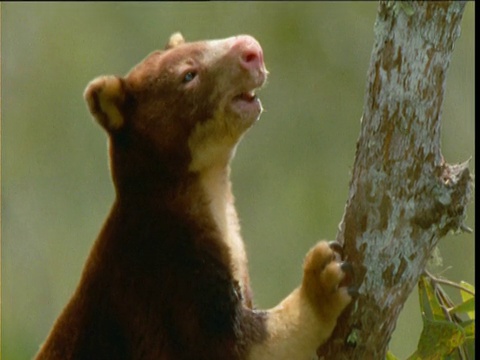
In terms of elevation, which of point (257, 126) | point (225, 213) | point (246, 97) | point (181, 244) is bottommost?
point (181, 244)

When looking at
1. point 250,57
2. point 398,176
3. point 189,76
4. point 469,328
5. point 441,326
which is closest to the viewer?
point 398,176

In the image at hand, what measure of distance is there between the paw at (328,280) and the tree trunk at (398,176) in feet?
0.14

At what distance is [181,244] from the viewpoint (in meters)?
5.39

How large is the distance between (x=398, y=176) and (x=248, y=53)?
3.81 ft

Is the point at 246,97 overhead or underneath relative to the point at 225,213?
overhead

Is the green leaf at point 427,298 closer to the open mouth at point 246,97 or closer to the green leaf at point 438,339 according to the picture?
the green leaf at point 438,339

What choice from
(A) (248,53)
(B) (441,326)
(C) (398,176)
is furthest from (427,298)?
(A) (248,53)

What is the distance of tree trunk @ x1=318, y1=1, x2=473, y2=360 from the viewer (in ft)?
15.3

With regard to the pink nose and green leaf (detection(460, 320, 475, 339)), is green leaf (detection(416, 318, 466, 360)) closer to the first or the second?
green leaf (detection(460, 320, 475, 339))

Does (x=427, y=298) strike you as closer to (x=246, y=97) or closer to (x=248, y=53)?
(x=246, y=97)

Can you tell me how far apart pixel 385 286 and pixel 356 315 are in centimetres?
17

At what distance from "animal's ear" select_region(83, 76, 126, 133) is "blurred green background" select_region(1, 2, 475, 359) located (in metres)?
6.85

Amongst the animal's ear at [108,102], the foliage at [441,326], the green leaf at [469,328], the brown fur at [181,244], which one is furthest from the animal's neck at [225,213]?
the green leaf at [469,328]

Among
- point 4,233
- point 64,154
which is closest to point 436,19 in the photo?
point 4,233
